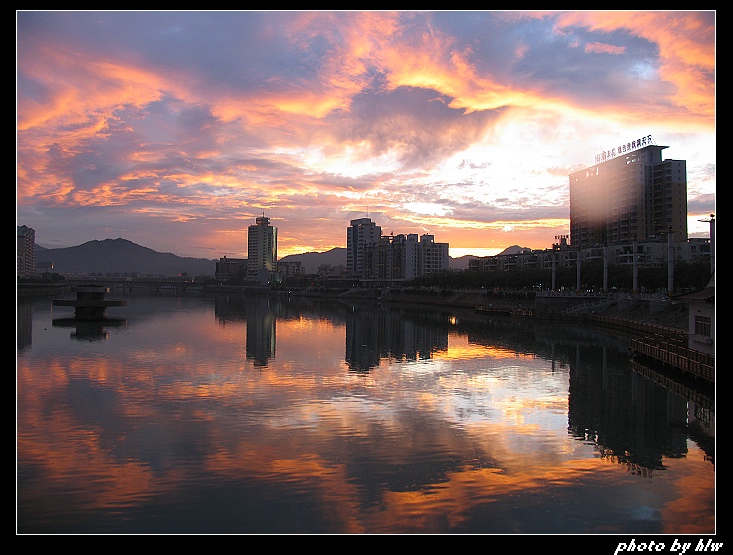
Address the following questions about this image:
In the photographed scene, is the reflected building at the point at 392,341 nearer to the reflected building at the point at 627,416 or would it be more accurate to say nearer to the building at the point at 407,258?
the reflected building at the point at 627,416

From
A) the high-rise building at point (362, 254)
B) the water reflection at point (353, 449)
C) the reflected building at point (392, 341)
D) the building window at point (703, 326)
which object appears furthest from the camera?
the high-rise building at point (362, 254)

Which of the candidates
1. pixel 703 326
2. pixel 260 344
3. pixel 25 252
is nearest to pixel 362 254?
pixel 25 252

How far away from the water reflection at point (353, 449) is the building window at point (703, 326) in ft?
8.88

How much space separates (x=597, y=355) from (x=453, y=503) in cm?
2241

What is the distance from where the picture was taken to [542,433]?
13.6 meters

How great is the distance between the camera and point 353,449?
12.0 metres

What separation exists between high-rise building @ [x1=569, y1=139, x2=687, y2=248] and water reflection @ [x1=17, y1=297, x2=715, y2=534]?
2939 inches

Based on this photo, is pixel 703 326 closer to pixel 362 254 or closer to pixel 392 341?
pixel 392 341

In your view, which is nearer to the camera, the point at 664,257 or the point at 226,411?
the point at 226,411

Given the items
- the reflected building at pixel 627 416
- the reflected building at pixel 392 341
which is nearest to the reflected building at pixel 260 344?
the reflected building at pixel 392 341

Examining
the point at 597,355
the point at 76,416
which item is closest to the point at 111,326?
the point at 76,416

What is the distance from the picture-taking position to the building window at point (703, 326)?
1966 cm
